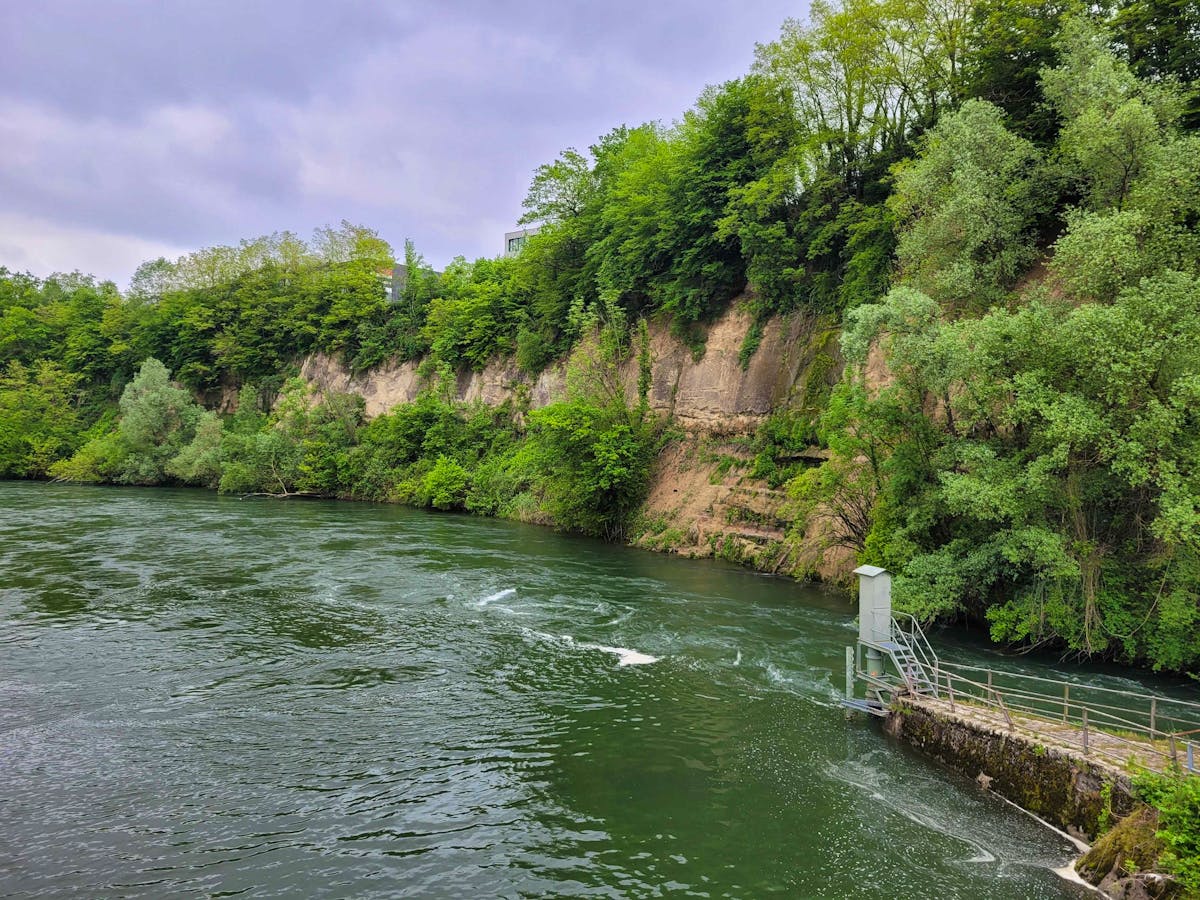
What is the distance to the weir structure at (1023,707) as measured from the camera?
429 inches

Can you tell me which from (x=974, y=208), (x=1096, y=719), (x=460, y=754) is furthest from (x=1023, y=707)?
(x=974, y=208)

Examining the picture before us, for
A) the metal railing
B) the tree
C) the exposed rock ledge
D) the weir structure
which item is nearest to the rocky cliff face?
the exposed rock ledge

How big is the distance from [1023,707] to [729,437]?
2494 cm

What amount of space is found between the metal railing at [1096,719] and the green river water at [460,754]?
1.60m

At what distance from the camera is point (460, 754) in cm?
1298

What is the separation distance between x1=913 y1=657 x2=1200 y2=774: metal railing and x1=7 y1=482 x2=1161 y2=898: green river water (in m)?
1.60

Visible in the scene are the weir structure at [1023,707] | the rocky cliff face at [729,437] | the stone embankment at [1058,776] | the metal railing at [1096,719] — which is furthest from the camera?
the rocky cliff face at [729,437]

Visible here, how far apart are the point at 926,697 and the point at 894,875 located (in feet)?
18.0

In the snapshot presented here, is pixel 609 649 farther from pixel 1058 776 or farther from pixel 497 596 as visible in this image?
pixel 1058 776

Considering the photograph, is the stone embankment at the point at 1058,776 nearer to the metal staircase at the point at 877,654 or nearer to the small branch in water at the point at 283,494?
the metal staircase at the point at 877,654

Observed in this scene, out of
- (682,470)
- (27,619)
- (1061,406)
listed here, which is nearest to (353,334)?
(682,470)

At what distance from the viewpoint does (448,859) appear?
32.3 ft

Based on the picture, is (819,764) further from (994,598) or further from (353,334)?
(353,334)

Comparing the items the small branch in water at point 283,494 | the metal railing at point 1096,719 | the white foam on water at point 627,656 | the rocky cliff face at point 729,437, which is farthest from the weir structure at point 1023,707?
the small branch in water at point 283,494
